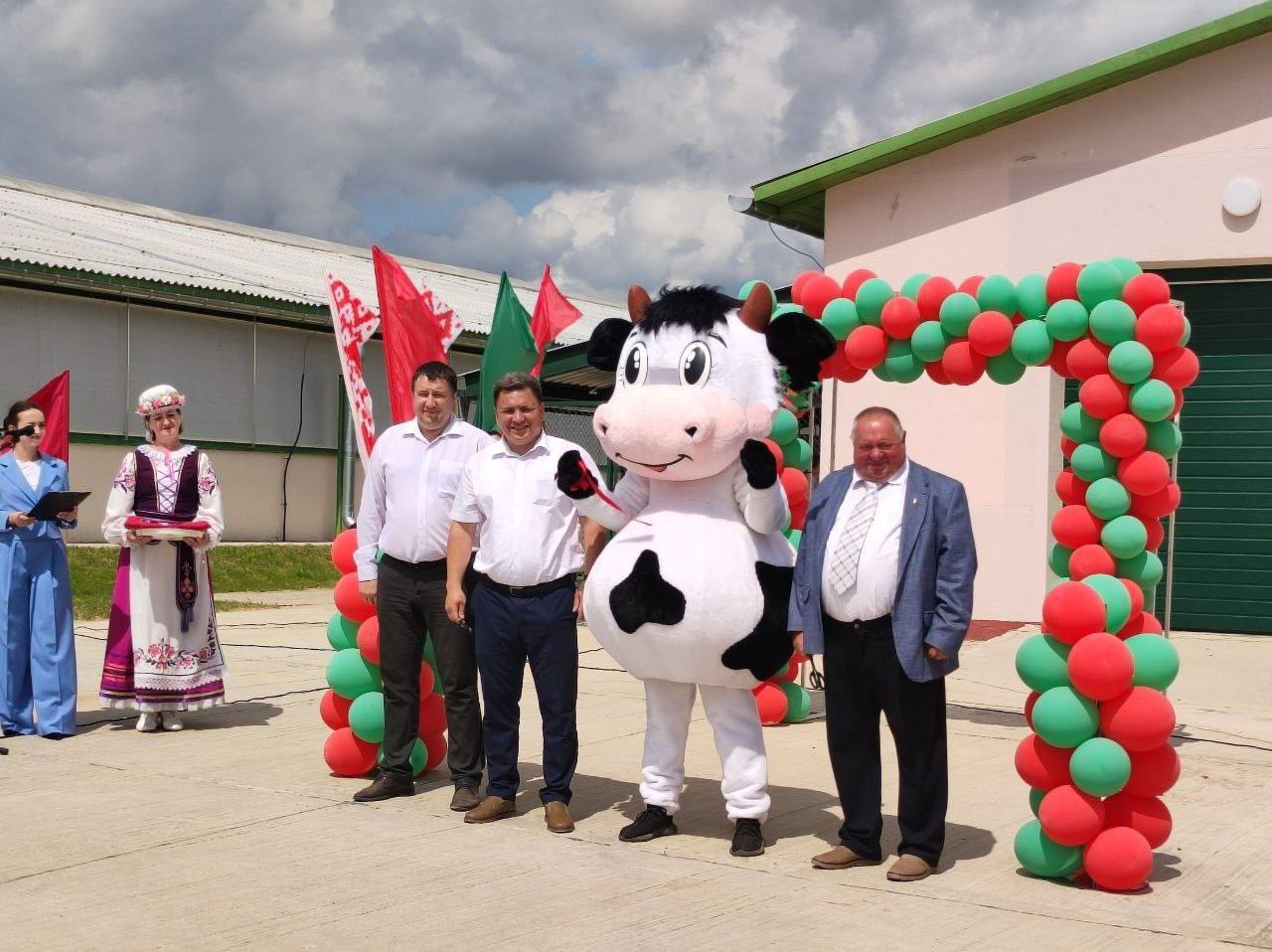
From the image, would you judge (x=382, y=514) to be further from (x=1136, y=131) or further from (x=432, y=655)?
(x=1136, y=131)

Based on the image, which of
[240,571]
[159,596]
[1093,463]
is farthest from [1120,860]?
[240,571]

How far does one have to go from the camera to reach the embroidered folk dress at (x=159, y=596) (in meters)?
7.87

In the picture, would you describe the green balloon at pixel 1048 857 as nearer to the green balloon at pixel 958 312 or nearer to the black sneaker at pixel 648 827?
the black sneaker at pixel 648 827

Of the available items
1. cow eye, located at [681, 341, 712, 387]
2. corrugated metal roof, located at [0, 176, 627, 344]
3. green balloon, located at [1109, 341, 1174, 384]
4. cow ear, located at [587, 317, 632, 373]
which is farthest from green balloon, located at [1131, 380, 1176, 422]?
corrugated metal roof, located at [0, 176, 627, 344]

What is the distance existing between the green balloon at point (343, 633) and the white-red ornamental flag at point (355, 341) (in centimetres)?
87

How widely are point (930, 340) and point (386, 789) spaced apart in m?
3.22

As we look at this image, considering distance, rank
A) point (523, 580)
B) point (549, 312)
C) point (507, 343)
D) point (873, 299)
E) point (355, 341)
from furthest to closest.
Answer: point (549, 312), point (507, 343), point (355, 341), point (873, 299), point (523, 580)

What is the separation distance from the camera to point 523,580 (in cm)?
568

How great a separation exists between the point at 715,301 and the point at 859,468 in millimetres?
922

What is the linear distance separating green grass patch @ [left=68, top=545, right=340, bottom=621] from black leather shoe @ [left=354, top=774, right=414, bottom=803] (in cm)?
891

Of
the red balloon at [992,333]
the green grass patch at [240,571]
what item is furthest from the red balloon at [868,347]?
the green grass patch at [240,571]

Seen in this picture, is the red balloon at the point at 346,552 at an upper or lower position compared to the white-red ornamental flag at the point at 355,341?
lower

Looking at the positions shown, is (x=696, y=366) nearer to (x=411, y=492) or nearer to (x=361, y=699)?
(x=411, y=492)

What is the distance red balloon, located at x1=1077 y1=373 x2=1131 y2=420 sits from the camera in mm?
5492
